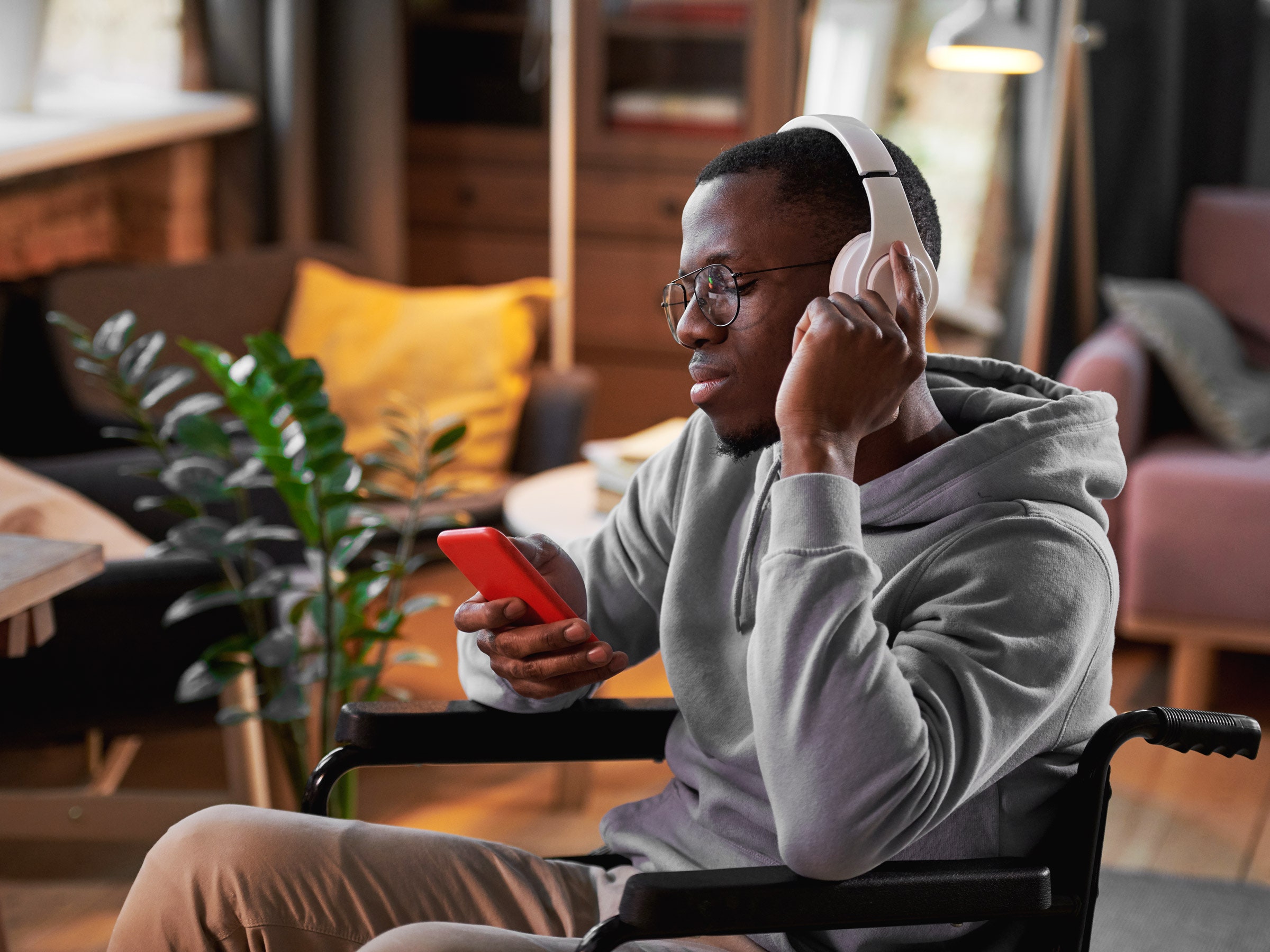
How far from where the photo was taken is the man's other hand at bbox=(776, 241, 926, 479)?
931 millimetres

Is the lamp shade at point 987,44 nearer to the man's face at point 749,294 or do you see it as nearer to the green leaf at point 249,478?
the green leaf at point 249,478

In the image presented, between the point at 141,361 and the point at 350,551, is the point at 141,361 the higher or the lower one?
the higher one

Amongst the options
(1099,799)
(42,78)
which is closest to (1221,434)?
(1099,799)

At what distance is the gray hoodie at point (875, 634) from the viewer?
0.88 meters

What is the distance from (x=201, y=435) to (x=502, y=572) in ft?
2.54

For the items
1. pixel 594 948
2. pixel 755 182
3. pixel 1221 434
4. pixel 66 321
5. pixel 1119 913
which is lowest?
pixel 1119 913

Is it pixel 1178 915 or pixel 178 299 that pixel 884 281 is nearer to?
pixel 1178 915

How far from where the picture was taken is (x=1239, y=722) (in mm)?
998

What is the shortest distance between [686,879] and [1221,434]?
229 centimetres

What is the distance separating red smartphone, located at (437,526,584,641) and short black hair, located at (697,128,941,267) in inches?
13.1

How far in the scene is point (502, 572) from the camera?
1082 millimetres

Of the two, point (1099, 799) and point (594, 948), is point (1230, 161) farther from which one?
point (594, 948)

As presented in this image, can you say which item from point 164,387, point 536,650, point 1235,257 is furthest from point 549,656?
point 1235,257

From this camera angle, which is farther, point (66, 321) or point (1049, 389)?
point (66, 321)
